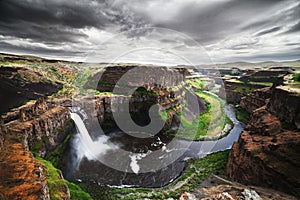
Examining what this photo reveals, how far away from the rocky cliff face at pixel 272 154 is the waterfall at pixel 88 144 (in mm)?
20939

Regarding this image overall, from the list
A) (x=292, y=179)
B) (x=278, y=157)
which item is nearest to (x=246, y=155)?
(x=278, y=157)

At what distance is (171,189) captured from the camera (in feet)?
64.2

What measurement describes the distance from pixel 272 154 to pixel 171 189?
447 inches

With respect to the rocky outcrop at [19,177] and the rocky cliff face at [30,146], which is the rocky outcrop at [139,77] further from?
the rocky outcrop at [19,177]

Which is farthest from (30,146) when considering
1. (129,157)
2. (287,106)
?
(287,106)

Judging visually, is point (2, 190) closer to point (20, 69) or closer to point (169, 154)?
point (169, 154)

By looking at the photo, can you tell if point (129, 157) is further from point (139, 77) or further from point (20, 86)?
point (20, 86)

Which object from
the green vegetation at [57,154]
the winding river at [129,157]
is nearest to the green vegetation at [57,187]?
the winding river at [129,157]

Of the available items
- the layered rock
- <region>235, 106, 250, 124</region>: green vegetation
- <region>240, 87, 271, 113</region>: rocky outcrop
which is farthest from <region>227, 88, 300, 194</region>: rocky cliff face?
the layered rock

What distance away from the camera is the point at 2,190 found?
28.6 ft

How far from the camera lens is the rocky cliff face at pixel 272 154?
43.6 feet

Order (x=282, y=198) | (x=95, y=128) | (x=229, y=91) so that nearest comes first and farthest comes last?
(x=282, y=198)
(x=95, y=128)
(x=229, y=91)

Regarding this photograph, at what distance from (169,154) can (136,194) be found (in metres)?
12.1

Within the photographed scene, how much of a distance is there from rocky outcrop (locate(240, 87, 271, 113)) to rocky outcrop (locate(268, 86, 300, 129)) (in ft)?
87.6
